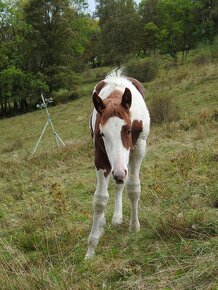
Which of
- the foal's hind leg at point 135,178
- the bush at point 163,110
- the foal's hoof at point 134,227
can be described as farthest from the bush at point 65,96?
the foal's hoof at point 134,227

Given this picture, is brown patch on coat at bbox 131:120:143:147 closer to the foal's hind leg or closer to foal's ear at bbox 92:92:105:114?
the foal's hind leg

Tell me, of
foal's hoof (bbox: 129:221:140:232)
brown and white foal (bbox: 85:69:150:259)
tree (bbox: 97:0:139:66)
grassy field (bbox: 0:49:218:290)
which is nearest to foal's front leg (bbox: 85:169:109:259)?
brown and white foal (bbox: 85:69:150:259)

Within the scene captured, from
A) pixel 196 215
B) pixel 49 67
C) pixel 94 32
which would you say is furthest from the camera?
pixel 94 32

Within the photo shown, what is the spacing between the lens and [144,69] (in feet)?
102

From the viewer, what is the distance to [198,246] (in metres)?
3.46

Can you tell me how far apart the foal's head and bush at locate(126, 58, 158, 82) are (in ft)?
87.0

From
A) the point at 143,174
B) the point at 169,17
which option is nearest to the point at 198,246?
the point at 143,174

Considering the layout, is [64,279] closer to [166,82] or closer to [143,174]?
[143,174]

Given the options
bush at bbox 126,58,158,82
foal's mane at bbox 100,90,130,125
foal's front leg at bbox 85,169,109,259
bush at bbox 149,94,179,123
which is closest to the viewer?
foal's mane at bbox 100,90,130,125

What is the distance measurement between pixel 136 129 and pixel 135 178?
0.69 m

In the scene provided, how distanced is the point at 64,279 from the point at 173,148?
6.84 meters

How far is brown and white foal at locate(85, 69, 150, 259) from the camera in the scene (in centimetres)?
356

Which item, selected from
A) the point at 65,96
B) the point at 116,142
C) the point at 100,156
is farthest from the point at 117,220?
the point at 65,96

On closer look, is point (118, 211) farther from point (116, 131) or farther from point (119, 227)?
point (116, 131)
